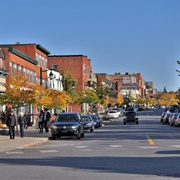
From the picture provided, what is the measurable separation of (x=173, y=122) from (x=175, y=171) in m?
48.1

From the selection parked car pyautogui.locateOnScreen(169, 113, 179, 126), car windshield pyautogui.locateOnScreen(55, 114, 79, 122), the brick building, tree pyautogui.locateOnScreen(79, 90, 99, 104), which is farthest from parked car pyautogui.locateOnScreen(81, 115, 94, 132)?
tree pyautogui.locateOnScreen(79, 90, 99, 104)

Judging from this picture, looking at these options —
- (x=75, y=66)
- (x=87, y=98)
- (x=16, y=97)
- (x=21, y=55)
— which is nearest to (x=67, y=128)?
(x=16, y=97)

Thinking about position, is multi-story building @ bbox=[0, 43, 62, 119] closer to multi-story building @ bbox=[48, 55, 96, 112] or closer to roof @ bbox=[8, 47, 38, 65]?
roof @ bbox=[8, 47, 38, 65]

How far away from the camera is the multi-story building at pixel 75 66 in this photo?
106 m

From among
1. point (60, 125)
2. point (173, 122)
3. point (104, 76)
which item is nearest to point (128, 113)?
point (173, 122)

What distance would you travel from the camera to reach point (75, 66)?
108000mm

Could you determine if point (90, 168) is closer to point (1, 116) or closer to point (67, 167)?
point (67, 167)

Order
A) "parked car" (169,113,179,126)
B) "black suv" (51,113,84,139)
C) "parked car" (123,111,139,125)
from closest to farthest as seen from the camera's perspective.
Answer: "black suv" (51,113,84,139) → "parked car" (169,113,179,126) → "parked car" (123,111,139,125)

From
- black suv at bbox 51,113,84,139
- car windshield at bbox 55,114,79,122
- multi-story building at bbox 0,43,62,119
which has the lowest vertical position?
black suv at bbox 51,113,84,139

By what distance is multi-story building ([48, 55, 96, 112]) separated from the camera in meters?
106

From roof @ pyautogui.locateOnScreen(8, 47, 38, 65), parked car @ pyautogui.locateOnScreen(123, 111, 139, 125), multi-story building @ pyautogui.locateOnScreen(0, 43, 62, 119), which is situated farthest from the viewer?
parked car @ pyautogui.locateOnScreen(123, 111, 139, 125)

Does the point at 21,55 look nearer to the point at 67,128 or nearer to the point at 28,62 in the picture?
the point at 28,62

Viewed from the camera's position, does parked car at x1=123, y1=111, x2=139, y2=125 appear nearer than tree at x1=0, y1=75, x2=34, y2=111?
No

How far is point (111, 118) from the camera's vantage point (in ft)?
307
